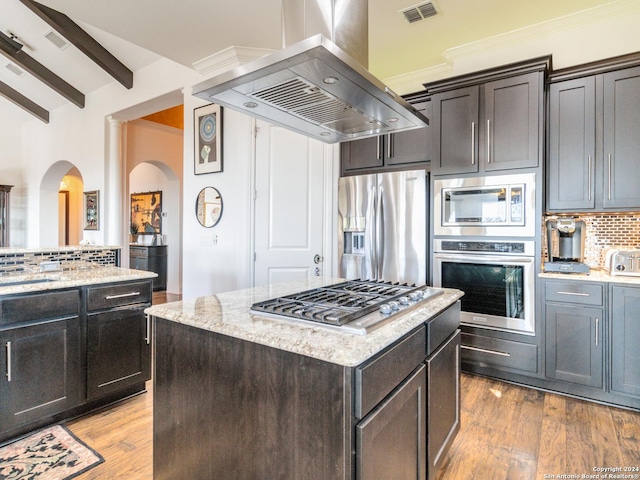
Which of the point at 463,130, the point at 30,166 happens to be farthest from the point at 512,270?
the point at 30,166

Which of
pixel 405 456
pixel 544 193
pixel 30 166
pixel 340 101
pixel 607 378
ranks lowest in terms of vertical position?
pixel 607 378

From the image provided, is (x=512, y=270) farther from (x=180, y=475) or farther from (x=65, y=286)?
(x=65, y=286)

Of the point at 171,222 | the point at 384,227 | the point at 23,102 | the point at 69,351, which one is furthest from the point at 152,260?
the point at 384,227

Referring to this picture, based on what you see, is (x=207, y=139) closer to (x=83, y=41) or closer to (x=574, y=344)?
(x=83, y=41)

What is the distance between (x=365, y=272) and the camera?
3.38 meters

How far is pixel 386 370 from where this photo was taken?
1.13m

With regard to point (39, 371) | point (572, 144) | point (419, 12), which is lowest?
point (39, 371)

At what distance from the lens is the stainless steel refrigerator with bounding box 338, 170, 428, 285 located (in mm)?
3139

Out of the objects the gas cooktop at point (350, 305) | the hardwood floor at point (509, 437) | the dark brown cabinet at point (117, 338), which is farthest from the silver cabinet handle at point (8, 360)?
the gas cooktop at point (350, 305)

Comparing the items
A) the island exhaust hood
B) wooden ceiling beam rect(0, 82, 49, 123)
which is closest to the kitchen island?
the island exhaust hood

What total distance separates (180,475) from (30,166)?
787cm

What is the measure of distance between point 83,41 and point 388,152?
3.97 metres

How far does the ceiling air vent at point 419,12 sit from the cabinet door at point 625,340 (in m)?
2.37

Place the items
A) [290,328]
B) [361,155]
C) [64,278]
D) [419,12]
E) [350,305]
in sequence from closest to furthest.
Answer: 1. [290,328]
2. [350,305]
3. [64,278]
4. [419,12]
5. [361,155]
